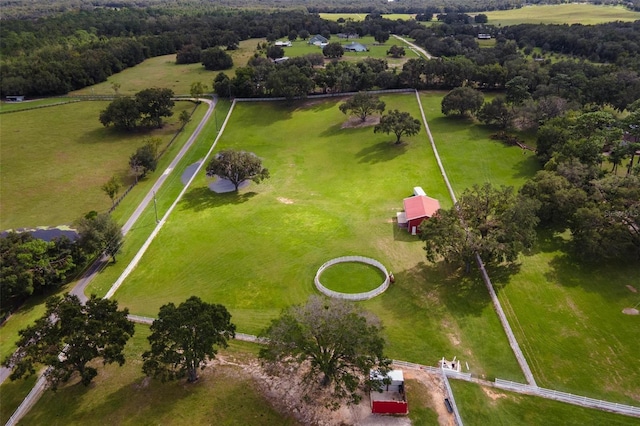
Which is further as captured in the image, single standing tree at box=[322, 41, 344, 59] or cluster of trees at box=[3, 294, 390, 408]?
single standing tree at box=[322, 41, 344, 59]

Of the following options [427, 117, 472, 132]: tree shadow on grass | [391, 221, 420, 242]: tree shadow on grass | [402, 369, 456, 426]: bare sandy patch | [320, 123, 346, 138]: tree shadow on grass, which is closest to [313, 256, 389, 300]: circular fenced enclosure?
[391, 221, 420, 242]: tree shadow on grass

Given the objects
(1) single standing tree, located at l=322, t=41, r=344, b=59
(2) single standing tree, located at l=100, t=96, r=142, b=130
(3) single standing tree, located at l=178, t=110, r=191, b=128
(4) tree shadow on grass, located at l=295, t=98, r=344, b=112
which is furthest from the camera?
(1) single standing tree, located at l=322, t=41, r=344, b=59

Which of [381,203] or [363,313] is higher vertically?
[363,313]

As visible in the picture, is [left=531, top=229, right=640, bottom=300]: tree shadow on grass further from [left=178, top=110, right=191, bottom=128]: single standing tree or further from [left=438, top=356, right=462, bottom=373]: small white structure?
[left=178, top=110, right=191, bottom=128]: single standing tree

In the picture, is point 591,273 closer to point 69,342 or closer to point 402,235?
point 402,235

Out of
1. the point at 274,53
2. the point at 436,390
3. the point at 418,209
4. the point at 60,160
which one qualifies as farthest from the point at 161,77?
the point at 436,390

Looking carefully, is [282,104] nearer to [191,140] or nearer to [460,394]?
[191,140]

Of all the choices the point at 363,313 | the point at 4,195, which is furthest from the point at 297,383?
the point at 4,195
